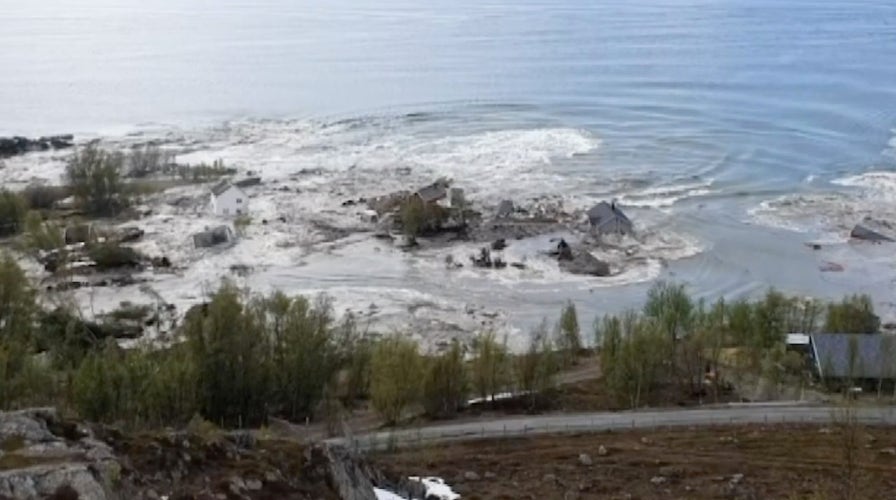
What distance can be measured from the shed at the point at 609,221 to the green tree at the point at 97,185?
21.6 m

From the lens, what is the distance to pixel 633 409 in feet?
89.8

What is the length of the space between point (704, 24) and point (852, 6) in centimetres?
3597

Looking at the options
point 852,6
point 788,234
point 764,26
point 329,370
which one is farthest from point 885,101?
point 852,6

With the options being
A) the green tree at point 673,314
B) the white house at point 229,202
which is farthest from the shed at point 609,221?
the white house at point 229,202

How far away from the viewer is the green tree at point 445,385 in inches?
1037

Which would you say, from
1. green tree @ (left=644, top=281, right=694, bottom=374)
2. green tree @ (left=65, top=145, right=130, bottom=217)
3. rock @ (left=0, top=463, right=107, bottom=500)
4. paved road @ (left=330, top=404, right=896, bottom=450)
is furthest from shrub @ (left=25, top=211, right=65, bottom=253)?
rock @ (left=0, top=463, right=107, bottom=500)

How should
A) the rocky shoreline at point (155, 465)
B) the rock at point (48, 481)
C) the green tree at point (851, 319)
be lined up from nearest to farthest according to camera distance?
1. the rock at point (48, 481)
2. the rocky shoreline at point (155, 465)
3. the green tree at point (851, 319)

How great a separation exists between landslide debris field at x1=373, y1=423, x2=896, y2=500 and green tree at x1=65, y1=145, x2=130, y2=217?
27775 millimetres

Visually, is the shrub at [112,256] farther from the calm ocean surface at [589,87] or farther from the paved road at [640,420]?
the paved road at [640,420]

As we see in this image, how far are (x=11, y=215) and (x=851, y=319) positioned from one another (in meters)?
33.5

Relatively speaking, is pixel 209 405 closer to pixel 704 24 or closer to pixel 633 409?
pixel 633 409

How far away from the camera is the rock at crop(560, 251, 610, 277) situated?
128ft

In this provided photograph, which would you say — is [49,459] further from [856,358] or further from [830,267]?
[830,267]

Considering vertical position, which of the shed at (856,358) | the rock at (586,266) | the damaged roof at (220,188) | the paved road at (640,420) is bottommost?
the paved road at (640,420)
